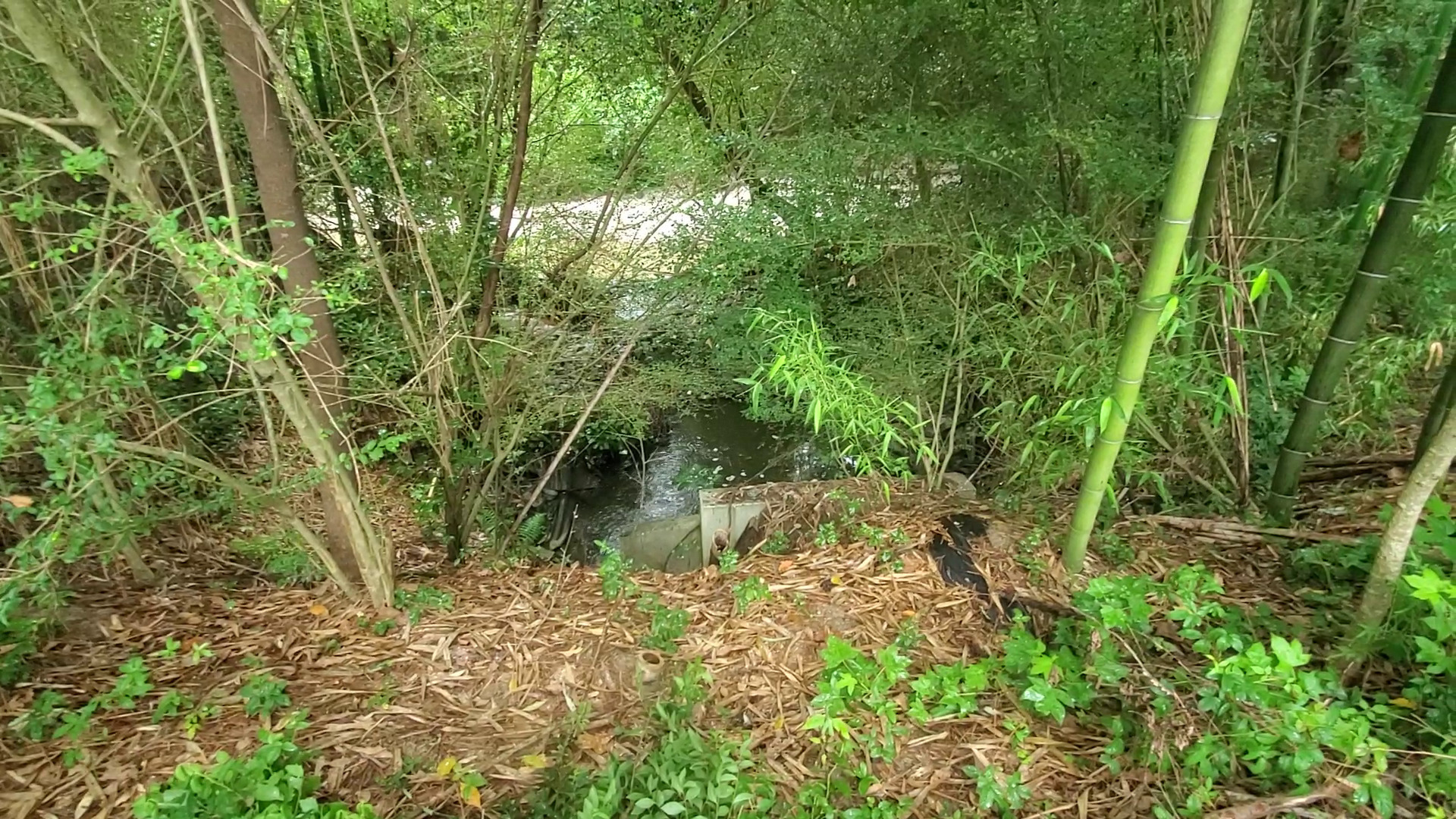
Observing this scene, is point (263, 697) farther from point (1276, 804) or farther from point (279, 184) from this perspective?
point (1276, 804)

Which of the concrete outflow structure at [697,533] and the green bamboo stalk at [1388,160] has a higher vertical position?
the green bamboo stalk at [1388,160]

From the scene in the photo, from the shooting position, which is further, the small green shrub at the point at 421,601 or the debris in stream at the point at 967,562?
the small green shrub at the point at 421,601

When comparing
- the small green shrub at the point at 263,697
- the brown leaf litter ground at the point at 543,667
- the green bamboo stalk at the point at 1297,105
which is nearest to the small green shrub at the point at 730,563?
the brown leaf litter ground at the point at 543,667

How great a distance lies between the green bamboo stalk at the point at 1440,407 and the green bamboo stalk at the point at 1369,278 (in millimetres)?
225

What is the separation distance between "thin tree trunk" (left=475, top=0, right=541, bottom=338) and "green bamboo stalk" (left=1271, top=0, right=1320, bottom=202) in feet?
7.94

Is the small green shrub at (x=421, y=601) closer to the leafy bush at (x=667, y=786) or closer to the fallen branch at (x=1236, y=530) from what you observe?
the leafy bush at (x=667, y=786)

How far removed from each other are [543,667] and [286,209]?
1.65 meters

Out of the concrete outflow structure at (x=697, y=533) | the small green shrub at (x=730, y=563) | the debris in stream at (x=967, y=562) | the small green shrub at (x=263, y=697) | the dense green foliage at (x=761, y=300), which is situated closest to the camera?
the dense green foliage at (x=761, y=300)

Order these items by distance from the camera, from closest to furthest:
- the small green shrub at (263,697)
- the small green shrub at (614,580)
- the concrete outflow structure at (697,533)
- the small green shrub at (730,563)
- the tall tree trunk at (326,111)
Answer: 1. the small green shrub at (263,697)
2. the small green shrub at (614,580)
3. the small green shrub at (730,563)
4. the tall tree trunk at (326,111)
5. the concrete outflow structure at (697,533)

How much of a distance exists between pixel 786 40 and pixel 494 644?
265 centimetres

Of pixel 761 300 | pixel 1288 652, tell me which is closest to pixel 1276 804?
pixel 1288 652

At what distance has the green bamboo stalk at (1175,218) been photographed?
142 centimetres

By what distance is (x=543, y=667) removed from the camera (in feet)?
7.27

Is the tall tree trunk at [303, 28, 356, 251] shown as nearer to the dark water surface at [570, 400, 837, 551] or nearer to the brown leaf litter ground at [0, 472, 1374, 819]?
the brown leaf litter ground at [0, 472, 1374, 819]
